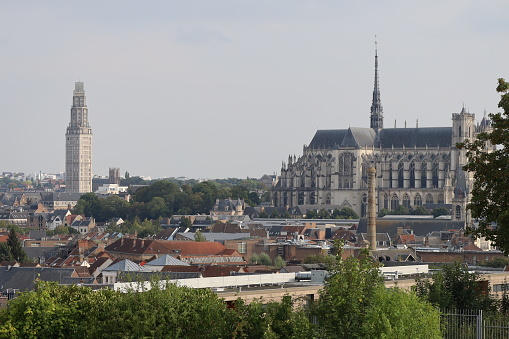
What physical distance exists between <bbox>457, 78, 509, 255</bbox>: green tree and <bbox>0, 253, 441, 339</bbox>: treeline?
2750 mm

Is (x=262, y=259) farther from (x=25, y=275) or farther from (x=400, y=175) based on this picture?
(x=400, y=175)

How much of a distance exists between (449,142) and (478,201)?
5744 inches

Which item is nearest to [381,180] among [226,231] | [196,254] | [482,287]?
[226,231]

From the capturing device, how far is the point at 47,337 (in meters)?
34.2

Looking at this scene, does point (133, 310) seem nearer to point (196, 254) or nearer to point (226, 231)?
point (196, 254)

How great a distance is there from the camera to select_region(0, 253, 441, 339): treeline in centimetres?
3033

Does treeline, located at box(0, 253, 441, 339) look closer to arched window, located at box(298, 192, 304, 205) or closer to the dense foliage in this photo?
the dense foliage

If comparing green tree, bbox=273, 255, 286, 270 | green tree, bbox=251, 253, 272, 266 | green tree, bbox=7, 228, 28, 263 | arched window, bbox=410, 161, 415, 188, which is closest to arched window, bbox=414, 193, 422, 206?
arched window, bbox=410, 161, 415, 188

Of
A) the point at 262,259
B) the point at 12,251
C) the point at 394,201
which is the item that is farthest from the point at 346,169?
the point at 12,251

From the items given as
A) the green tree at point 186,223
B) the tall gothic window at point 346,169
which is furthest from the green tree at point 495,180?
the tall gothic window at point 346,169

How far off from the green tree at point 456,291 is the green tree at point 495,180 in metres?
4.19

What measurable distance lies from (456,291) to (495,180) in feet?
24.3

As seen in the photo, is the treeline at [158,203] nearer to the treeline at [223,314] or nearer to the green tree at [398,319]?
the treeline at [223,314]

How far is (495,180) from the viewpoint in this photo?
3312 centimetres
